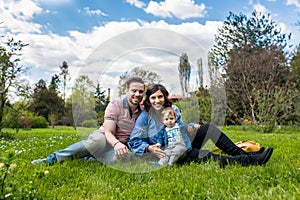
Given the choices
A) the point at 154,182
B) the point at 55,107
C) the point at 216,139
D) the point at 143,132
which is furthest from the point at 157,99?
the point at 55,107

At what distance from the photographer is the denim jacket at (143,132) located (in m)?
3.75

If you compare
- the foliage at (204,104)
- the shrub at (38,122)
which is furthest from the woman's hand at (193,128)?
the shrub at (38,122)

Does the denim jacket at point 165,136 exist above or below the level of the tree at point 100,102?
below

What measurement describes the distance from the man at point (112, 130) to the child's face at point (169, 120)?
0.37 m

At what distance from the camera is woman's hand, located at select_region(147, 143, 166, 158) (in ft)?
12.3

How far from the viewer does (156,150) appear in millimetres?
3752

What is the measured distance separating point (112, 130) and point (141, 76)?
78 centimetres

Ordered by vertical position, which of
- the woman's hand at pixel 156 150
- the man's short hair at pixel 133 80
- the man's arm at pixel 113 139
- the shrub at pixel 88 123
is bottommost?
the woman's hand at pixel 156 150

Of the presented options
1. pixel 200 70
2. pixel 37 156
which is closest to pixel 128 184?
pixel 200 70

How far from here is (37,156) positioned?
15.6 ft

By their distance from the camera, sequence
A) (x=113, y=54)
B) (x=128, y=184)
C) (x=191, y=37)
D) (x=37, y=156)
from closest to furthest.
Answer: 1. (x=128, y=184)
2. (x=113, y=54)
3. (x=191, y=37)
4. (x=37, y=156)

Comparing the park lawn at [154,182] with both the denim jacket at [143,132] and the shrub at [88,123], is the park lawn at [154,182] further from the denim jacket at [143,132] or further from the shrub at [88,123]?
the denim jacket at [143,132]

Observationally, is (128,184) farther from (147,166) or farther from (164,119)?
(164,119)

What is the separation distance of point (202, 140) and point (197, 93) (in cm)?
72
